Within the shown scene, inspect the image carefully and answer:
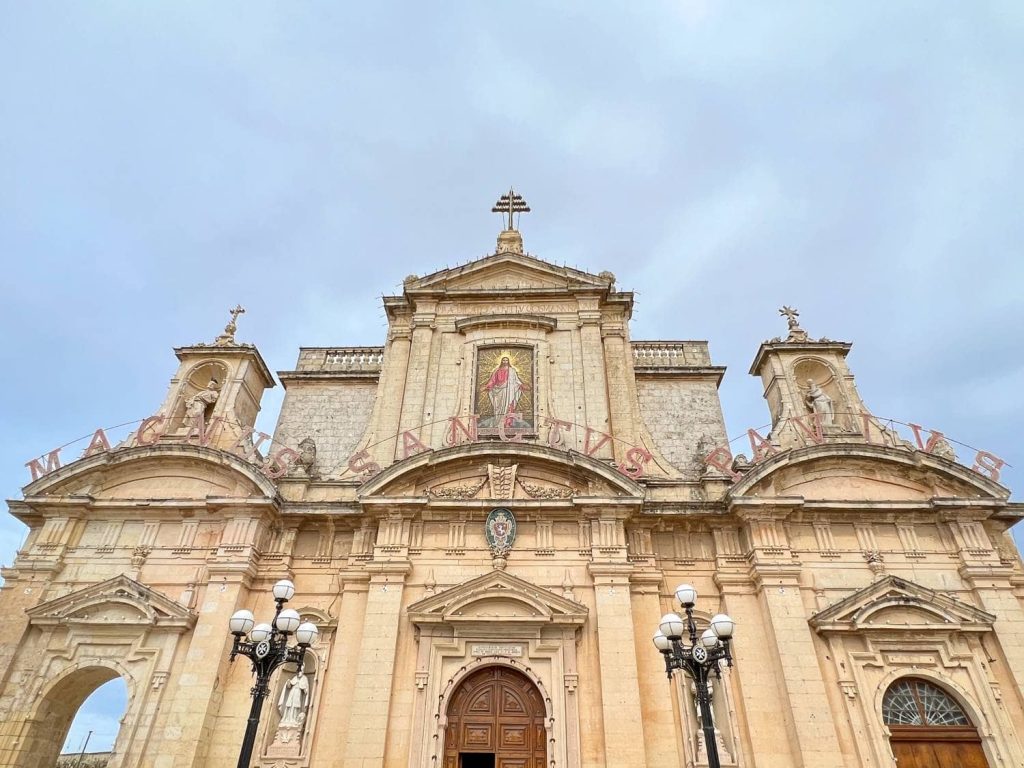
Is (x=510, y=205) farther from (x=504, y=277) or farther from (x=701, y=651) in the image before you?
(x=701, y=651)

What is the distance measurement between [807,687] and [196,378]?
18155mm

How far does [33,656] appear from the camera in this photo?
14.8 metres

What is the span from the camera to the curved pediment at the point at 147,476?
1681 cm

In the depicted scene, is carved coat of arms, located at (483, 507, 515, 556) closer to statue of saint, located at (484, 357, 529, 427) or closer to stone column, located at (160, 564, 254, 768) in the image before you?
statue of saint, located at (484, 357, 529, 427)

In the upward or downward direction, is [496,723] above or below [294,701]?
below

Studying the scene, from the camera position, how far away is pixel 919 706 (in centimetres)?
1399

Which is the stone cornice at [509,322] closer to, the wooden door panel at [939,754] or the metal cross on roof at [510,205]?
the metal cross on roof at [510,205]

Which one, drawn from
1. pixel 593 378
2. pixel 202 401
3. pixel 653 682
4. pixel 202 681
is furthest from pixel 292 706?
pixel 593 378

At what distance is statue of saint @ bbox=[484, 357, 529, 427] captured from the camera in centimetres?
1872

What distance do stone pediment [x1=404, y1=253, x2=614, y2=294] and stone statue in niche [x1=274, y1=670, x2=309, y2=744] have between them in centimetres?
1168

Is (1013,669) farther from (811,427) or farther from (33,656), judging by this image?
(33,656)

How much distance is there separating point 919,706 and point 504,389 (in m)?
12.1

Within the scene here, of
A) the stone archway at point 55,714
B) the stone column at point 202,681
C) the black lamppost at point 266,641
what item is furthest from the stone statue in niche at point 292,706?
the black lamppost at point 266,641

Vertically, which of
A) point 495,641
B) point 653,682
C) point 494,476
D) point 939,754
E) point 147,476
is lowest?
point 939,754
